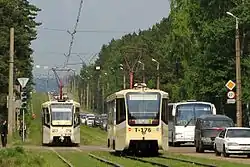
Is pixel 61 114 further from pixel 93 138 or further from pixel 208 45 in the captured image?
pixel 208 45

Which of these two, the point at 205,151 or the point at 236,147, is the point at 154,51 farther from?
the point at 236,147

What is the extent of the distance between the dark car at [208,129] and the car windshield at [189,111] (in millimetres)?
9464

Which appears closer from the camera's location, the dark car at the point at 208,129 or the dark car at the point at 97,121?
the dark car at the point at 208,129

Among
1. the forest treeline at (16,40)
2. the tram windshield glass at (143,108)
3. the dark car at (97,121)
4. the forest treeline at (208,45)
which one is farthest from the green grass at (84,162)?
the dark car at (97,121)

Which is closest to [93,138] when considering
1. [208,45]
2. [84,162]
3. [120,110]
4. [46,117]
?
[208,45]

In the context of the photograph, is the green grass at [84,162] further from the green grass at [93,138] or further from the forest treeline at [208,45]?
the forest treeline at [208,45]

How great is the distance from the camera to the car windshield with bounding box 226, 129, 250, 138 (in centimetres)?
3597

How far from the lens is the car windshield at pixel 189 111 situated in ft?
173

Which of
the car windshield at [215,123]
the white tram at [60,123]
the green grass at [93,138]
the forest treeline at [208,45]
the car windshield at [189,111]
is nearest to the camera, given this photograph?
the car windshield at [215,123]

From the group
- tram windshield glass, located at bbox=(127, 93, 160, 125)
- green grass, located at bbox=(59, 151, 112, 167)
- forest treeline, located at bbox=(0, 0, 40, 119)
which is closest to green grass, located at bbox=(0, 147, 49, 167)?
green grass, located at bbox=(59, 151, 112, 167)

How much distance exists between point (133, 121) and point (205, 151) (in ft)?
33.2

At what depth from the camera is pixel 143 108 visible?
1441 inches

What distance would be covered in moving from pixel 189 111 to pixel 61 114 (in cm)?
896

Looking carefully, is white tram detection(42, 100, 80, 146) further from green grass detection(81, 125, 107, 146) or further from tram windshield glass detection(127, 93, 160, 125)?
tram windshield glass detection(127, 93, 160, 125)
